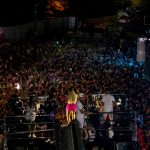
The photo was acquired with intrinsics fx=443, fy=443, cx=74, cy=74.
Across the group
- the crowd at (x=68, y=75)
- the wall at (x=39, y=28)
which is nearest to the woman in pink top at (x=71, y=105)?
the crowd at (x=68, y=75)

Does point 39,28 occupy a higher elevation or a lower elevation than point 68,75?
higher

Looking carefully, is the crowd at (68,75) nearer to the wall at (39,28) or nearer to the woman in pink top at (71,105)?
the woman in pink top at (71,105)

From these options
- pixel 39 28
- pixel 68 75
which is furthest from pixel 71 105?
pixel 39 28

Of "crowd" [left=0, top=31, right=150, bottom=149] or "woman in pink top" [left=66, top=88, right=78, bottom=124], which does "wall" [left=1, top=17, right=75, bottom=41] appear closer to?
"crowd" [left=0, top=31, right=150, bottom=149]

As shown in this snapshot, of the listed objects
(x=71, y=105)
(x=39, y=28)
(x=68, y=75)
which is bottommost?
(x=68, y=75)

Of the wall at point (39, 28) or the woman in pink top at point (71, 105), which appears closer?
the woman in pink top at point (71, 105)

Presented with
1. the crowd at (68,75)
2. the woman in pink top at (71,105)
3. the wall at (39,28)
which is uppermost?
the wall at (39,28)

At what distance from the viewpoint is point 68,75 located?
2344 cm

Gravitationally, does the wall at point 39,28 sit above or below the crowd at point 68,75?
above

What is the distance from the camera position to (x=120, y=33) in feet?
142

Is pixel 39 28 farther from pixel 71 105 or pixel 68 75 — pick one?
pixel 71 105

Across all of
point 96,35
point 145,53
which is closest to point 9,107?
point 145,53

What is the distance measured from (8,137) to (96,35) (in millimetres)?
36351

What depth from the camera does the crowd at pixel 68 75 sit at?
635 inches
